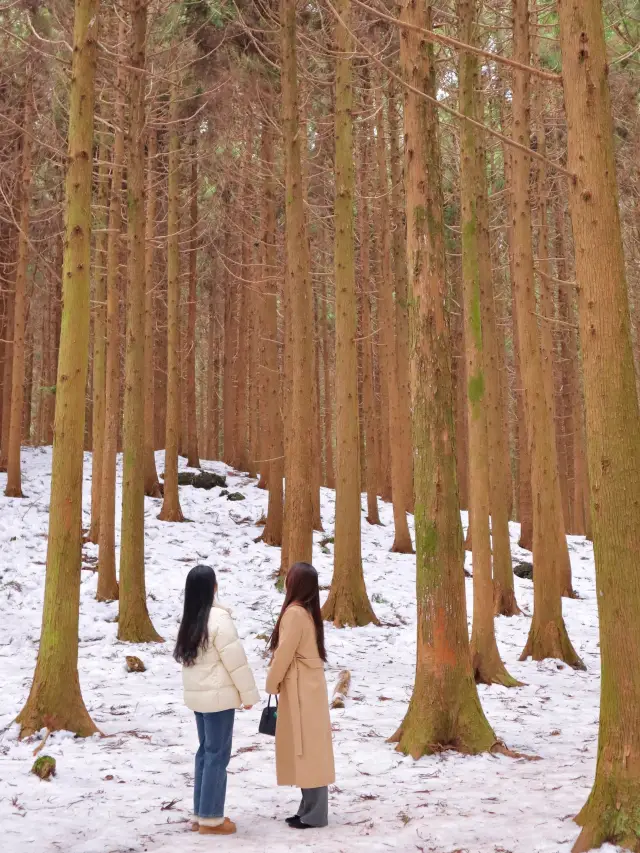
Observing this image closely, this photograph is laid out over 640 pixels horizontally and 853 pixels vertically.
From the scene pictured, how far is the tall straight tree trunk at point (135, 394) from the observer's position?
9.84 m

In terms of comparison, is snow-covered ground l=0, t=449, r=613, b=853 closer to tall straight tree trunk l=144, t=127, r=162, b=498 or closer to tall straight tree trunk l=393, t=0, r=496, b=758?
tall straight tree trunk l=393, t=0, r=496, b=758

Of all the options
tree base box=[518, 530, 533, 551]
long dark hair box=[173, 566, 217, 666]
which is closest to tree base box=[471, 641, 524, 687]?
long dark hair box=[173, 566, 217, 666]

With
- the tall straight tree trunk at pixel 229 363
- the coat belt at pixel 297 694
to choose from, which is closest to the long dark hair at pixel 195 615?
the coat belt at pixel 297 694

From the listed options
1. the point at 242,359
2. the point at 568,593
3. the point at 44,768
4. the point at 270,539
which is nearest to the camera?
the point at 44,768

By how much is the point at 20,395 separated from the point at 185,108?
6.75m

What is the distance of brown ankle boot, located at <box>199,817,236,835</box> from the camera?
4430 millimetres

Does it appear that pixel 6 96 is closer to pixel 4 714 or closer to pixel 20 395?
pixel 20 395

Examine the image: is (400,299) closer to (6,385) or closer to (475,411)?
(475,411)

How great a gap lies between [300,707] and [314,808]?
22.9 inches

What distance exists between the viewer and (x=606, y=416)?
13.3ft

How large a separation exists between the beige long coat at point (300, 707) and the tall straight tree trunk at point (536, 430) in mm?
5745

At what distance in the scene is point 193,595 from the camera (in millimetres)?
4637

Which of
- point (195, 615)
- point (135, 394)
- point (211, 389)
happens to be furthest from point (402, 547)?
point (211, 389)

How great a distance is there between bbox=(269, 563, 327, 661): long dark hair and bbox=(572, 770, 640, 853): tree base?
5.51ft
